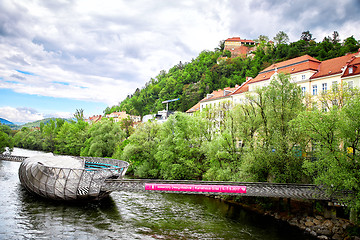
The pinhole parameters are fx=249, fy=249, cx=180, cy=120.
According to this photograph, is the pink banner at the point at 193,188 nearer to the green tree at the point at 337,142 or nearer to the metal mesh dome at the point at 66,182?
the metal mesh dome at the point at 66,182

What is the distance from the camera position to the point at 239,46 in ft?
351

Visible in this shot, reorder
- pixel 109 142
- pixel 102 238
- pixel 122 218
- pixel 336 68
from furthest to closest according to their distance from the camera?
pixel 109 142
pixel 336 68
pixel 122 218
pixel 102 238

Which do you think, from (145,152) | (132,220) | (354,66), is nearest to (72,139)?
(145,152)

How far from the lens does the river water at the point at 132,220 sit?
49.5ft

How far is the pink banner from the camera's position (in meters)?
17.3

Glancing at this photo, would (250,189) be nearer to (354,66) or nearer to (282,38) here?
(354,66)

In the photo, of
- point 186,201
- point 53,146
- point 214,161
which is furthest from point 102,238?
point 53,146

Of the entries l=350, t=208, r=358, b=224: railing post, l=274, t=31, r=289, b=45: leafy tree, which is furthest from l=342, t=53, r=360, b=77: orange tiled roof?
l=274, t=31, r=289, b=45: leafy tree

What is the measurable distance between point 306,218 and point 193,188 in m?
8.85

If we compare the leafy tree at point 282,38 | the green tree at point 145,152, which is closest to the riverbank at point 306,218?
the green tree at point 145,152

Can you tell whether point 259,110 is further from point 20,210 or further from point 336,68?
point 20,210

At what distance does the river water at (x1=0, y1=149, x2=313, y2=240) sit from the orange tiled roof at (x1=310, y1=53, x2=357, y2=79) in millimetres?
20807

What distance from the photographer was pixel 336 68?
3069 centimetres

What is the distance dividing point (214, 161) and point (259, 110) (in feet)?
25.2
